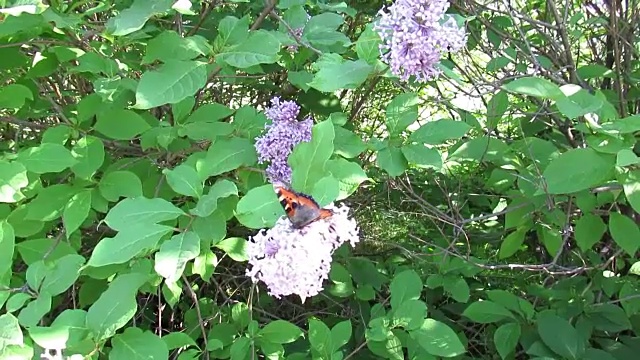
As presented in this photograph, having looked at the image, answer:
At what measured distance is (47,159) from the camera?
168 cm

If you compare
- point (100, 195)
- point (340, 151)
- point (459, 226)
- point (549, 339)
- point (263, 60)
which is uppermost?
point (263, 60)

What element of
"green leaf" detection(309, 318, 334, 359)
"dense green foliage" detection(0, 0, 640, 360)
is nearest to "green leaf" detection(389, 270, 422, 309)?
"dense green foliage" detection(0, 0, 640, 360)

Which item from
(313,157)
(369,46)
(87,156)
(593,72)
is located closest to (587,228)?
(593,72)

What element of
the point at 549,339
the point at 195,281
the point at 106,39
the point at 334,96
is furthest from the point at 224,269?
the point at 549,339

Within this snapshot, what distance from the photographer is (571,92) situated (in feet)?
4.91

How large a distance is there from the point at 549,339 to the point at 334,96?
1.35 metres

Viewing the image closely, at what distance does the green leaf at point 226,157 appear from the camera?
65.9 inches

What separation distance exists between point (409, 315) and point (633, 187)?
0.73 m

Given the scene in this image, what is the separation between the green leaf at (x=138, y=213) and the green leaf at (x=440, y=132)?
71 centimetres

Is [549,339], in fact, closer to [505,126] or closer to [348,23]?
[505,126]

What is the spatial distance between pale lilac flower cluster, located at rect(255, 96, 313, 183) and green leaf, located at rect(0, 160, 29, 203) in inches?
23.5

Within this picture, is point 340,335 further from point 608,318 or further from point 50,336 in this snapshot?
point 608,318

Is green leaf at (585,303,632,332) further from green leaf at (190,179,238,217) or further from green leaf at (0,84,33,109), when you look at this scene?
green leaf at (0,84,33,109)

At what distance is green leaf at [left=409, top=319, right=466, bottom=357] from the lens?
1.88 metres
